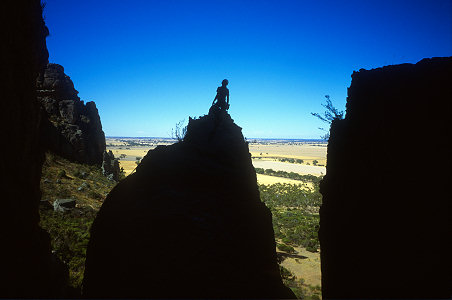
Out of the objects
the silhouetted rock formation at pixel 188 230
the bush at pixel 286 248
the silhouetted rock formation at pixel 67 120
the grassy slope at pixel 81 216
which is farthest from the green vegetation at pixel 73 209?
the bush at pixel 286 248

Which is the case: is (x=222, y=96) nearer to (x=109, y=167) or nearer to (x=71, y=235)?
(x=71, y=235)

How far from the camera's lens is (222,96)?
10.8 meters

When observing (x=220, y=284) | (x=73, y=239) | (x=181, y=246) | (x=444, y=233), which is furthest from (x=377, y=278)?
(x=73, y=239)

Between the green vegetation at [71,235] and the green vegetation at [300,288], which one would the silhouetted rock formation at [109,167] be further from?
the green vegetation at [300,288]

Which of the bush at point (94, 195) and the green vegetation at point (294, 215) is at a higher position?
the bush at point (94, 195)

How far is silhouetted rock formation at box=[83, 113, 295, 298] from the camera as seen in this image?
6.76m

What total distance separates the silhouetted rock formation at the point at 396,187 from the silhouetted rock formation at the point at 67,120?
140ft

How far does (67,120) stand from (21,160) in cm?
3986

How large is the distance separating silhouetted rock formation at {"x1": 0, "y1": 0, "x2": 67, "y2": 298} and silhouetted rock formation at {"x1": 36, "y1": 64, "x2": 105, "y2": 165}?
1359 inches

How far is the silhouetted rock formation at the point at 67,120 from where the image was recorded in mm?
36812

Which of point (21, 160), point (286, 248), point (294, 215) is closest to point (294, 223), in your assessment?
point (294, 215)

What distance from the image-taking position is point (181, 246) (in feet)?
23.1

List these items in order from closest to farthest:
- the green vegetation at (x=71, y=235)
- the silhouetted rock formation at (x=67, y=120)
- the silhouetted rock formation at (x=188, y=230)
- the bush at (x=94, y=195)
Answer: the silhouetted rock formation at (x=188, y=230) < the green vegetation at (x=71, y=235) < the bush at (x=94, y=195) < the silhouetted rock formation at (x=67, y=120)

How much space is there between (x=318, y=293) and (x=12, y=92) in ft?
67.1
